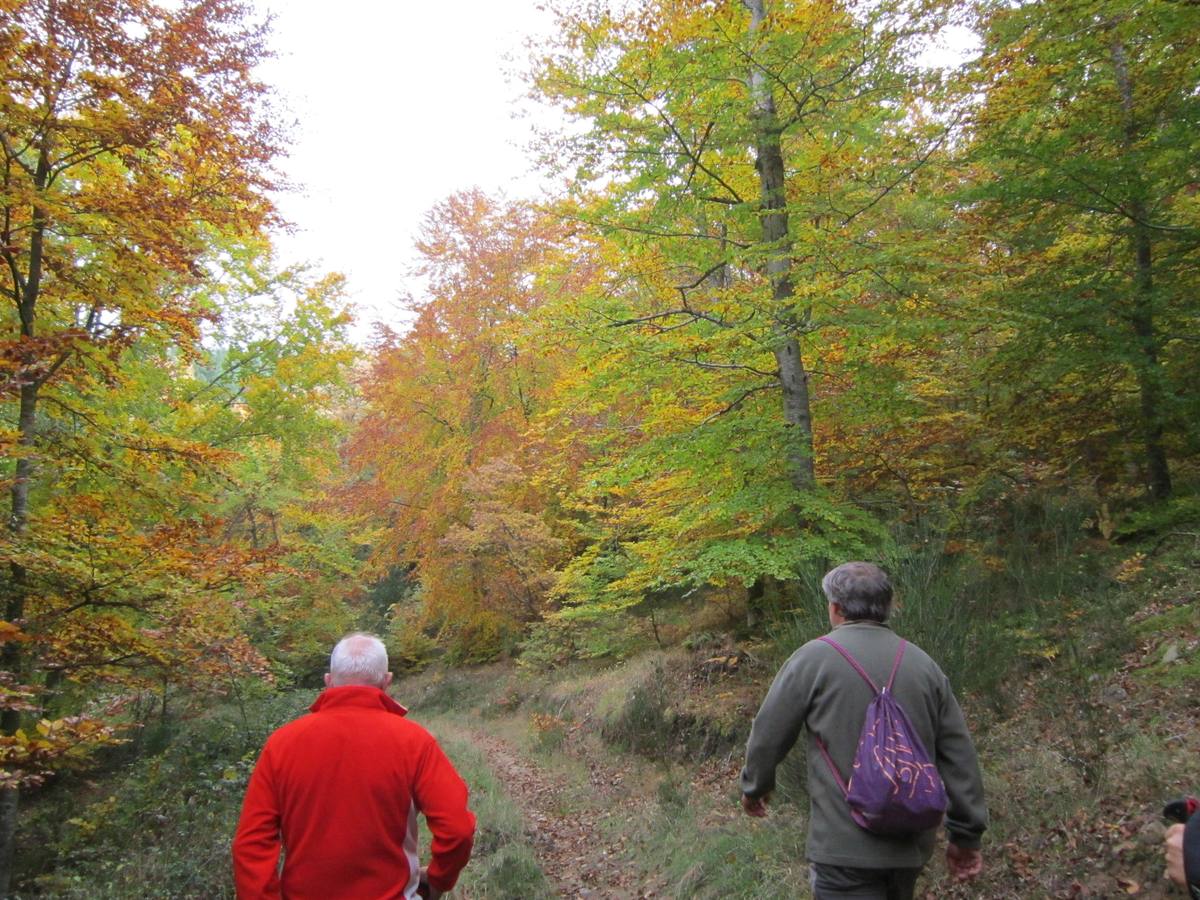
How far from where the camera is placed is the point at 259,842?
8.02 feet

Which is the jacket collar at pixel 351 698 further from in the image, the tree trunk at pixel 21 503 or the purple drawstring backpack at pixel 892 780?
the tree trunk at pixel 21 503

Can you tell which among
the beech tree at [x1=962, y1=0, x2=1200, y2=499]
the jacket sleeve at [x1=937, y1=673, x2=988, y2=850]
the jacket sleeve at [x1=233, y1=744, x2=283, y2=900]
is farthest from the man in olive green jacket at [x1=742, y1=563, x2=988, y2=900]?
the beech tree at [x1=962, y1=0, x2=1200, y2=499]

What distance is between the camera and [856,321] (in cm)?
700

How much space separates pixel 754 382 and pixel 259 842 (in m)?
7.01

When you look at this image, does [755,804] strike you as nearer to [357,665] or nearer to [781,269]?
[357,665]

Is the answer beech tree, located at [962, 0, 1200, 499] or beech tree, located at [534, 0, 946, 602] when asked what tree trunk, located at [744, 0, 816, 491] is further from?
beech tree, located at [962, 0, 1200, 499]

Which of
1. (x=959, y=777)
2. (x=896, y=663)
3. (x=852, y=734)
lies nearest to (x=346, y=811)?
(x=852, y=734)

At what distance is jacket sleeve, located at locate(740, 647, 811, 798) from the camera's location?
8.71ft

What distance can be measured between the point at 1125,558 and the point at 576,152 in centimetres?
723

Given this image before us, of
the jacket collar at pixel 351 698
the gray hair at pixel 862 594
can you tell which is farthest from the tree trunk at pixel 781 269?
the jacket collar at pixel 351 698

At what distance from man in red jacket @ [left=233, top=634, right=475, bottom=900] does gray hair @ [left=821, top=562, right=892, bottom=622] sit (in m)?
1.68

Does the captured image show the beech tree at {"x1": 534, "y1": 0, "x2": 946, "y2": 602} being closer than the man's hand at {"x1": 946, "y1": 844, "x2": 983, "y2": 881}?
No

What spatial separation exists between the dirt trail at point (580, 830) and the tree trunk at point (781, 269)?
4229 mm

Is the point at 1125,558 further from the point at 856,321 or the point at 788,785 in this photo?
the point at 788,785
